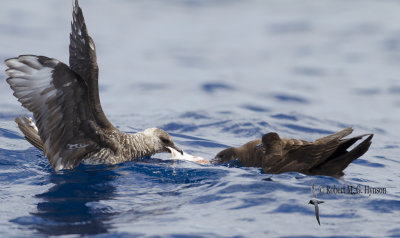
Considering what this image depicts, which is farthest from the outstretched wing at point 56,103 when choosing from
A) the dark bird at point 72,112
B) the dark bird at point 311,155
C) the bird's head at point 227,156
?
the dark bird at point 311,155

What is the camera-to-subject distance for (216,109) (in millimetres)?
12898

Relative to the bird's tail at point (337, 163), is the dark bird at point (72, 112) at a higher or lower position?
higher

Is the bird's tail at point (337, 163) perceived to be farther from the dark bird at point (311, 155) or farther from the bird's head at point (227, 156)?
the bird's head at point (227, 156)

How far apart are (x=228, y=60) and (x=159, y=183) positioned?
996 cm

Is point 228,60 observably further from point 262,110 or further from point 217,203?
point 217,203

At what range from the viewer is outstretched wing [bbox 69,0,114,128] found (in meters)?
7.71

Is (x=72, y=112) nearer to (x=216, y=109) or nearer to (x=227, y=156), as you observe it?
(x=227, y=156)

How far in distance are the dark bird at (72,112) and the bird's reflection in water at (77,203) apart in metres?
0.27

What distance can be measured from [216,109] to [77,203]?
21.7 ft

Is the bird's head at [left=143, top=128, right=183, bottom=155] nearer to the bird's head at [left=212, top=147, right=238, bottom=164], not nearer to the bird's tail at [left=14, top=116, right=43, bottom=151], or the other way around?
the bird's head at [left=212, top=147, right=238, bottom=164]

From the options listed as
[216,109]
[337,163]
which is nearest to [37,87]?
[337,163]

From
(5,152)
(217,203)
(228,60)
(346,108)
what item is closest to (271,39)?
(228,60)

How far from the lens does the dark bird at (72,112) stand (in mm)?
6902

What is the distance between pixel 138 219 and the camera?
608 centimetres
